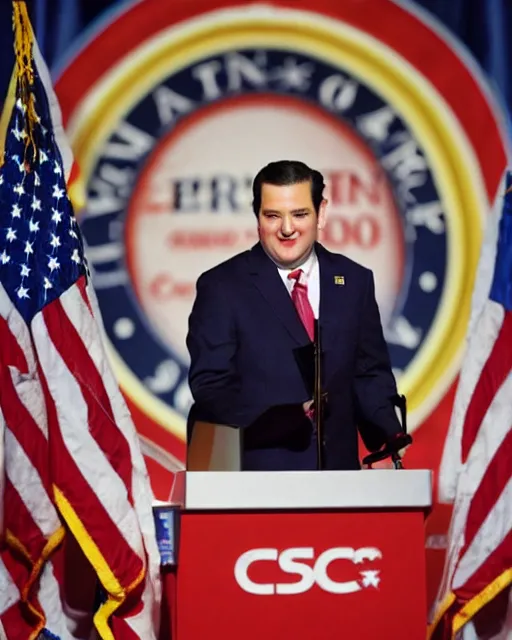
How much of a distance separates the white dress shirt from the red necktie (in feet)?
0.04

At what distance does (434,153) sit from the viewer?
441cm

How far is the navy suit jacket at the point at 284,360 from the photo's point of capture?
316cm

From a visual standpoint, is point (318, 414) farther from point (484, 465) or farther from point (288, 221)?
point (484, 465)

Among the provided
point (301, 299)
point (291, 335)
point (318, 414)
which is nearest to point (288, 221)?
point (301, 299)

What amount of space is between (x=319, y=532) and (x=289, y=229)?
3.07ft

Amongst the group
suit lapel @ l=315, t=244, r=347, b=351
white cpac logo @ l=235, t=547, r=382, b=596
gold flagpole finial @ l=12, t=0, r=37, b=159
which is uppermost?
gold flagpole finial @ l=12, t=0, r=37, b=159

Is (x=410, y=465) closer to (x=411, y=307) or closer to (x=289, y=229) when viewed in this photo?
(x=411, y=307)

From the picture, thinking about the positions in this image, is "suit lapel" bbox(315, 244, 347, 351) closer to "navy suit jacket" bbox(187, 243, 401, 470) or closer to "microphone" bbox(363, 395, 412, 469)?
"navy suit jacket" bbox(187, 243, 401, 470)

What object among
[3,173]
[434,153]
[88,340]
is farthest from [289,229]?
[434,153]

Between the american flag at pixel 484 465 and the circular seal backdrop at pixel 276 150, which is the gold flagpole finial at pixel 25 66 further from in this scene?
the american flag at pixel 484 465

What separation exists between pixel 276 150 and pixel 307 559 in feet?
6.69

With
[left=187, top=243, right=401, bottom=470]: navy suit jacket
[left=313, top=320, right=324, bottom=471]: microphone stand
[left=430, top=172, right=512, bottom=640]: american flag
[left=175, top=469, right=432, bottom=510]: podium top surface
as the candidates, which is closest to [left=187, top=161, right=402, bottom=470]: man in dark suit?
[left=187, top=243, right=401, bottom=470]: navy suit jacket

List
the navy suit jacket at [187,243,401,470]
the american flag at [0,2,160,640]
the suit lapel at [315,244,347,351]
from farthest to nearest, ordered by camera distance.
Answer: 1. the american flag at [0,2,160,640]
2. the suit lapel at [315,244,347,351]
3. the navy suit jacket at [187,243,401,470]

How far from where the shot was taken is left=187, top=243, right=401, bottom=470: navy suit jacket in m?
3.16
